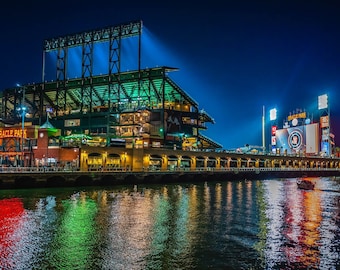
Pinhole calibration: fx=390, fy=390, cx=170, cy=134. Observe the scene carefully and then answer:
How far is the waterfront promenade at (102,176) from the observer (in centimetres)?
6053

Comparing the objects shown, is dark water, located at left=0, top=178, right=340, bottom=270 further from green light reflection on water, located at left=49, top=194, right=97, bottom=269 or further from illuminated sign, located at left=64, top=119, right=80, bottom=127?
illuminated sign, located at left=64, top=119, right=80, bottom=127

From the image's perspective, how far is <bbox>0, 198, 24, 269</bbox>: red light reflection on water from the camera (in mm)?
22319

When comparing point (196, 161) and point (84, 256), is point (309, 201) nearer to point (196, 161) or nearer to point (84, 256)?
point (84, 256)

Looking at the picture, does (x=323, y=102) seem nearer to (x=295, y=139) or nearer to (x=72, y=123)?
(x=295, y=139)

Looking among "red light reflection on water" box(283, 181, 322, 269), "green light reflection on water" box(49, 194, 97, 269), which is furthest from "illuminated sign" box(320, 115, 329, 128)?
"green light reflection on water" box(49, 194, 97, 269)

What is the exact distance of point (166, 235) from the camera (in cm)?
2800

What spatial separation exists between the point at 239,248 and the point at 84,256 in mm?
9498

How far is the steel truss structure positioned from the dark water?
2529 inches

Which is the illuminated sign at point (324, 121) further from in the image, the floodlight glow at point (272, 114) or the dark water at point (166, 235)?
the dark water at point (166, 235)

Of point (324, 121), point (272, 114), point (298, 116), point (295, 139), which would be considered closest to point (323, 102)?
point (324, 121)

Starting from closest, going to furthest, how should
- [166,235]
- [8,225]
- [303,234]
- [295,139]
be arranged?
[166,235]
[303,234]
[8,225]
[295,139]

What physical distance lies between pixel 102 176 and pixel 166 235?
1753 inches

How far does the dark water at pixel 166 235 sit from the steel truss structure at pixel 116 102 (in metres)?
64.2

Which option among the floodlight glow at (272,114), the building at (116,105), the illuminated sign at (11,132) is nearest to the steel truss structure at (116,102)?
the building at (116,105)
